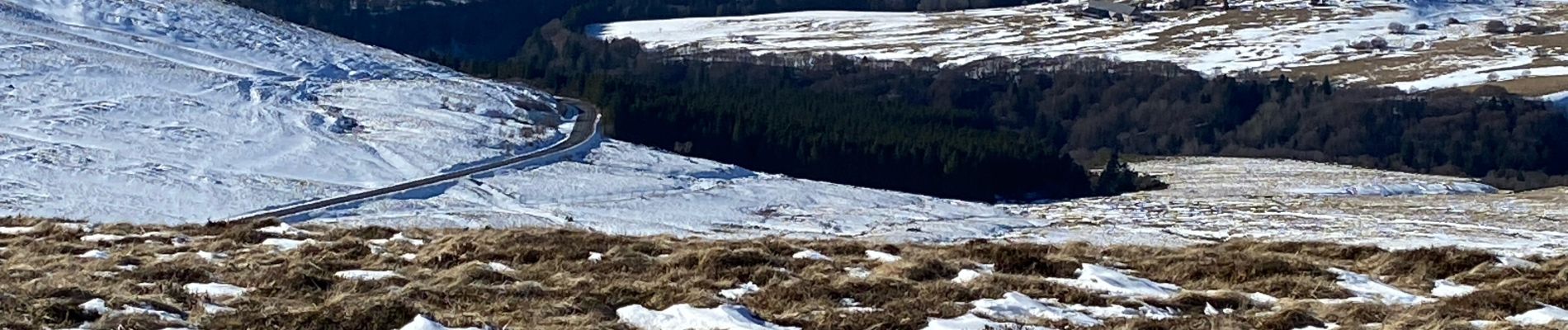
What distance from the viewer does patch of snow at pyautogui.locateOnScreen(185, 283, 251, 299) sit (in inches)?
546

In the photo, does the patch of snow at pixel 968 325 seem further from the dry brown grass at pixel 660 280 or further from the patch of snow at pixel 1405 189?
the patch of snow at pixel 1405 189

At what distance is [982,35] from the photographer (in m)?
175

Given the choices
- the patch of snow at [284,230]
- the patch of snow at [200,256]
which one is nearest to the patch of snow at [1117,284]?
the patch of snow at [200,256]

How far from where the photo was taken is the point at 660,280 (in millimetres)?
15430

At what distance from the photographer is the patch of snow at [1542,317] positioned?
43.5ft

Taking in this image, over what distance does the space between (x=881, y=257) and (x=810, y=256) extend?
2.56 feet

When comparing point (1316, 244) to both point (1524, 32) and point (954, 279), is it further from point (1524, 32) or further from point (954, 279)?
point (1524, 32)

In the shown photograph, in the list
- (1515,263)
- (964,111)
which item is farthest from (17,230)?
(964,111)

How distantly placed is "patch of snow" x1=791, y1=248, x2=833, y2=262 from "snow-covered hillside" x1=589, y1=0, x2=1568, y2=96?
122 m

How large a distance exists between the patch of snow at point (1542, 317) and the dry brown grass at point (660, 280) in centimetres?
12

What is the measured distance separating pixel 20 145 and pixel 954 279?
49894 mm

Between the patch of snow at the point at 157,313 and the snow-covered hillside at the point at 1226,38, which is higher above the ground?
the patch of snow at the point at 157,313

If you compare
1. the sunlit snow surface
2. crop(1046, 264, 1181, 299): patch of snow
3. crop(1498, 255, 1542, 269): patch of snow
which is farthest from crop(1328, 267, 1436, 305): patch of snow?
the sunlit snow surface

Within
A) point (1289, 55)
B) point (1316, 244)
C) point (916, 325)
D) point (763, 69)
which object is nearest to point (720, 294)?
point (916, 325)
